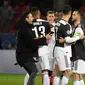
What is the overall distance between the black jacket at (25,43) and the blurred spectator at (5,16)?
6.66m

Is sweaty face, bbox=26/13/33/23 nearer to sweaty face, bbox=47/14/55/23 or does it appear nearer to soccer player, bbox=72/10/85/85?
sweaty face, bbox=47/14/55/23

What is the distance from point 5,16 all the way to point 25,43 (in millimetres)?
7129

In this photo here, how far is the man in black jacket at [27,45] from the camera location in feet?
40.8

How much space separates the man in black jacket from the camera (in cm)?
1243

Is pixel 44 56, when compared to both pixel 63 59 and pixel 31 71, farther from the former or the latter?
pixel 31 71

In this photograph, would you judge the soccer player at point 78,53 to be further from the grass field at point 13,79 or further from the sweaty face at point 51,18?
the grass field at point 13,79

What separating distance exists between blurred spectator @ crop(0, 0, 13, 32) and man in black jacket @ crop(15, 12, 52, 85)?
261 inches

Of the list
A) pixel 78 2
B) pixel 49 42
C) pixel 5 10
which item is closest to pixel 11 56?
pixel 5 10

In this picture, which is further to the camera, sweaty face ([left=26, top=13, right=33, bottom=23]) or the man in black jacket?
sweaty face ([left=26, top=13, right=33, bottom=23])

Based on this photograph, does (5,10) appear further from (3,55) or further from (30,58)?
(30,58)

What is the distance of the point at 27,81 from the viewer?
1281cm

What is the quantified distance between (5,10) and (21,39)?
7.23m

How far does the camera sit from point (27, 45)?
41.1 feet

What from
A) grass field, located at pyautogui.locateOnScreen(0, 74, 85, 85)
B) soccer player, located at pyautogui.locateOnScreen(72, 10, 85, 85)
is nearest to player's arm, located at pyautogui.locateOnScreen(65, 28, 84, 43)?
soccer player, located at pyautogui.locateOnScreen(72, 10, 85, 85)
